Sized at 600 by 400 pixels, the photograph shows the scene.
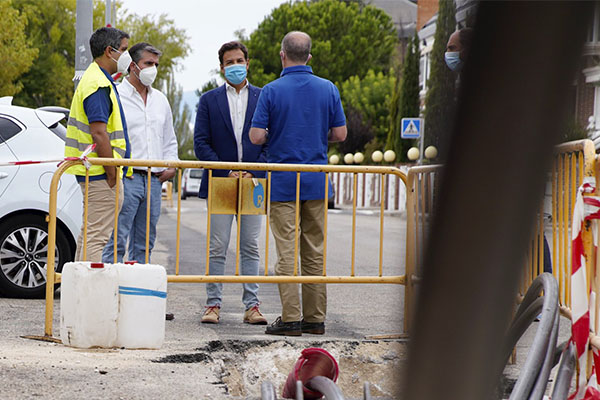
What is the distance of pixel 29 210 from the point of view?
290 inches

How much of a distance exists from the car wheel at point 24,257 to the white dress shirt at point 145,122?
4.64 feet

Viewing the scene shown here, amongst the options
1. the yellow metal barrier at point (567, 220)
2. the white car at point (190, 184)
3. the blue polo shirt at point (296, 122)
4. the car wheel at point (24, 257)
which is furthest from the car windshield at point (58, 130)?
the white car at point (190, 184)

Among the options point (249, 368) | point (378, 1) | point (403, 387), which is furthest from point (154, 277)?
point (378, 1)

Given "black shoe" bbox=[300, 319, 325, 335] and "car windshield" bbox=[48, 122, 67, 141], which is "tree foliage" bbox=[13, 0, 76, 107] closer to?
"car windshield" bbox=[48, 122, 67, 141]

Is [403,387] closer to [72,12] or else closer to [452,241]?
[452,241]

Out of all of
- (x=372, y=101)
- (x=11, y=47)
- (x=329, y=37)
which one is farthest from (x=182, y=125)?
(x=11, y=47)

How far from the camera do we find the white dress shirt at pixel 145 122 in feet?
21.0

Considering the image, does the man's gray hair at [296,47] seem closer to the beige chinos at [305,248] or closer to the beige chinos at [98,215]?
the beige chinos at [305,248]

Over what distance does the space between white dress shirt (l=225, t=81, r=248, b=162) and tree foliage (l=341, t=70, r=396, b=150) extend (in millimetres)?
41360

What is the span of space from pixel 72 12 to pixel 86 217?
116 ft

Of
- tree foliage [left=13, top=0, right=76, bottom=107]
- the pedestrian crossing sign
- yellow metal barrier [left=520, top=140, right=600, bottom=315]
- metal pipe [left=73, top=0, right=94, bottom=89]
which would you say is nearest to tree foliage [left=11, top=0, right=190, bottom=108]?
tree foliage [left=13, top=0, right=76, bottom=107]

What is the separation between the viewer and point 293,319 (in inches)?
225

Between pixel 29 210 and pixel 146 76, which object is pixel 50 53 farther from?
pixel 146 76

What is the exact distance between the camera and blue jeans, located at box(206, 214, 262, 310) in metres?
6.16
